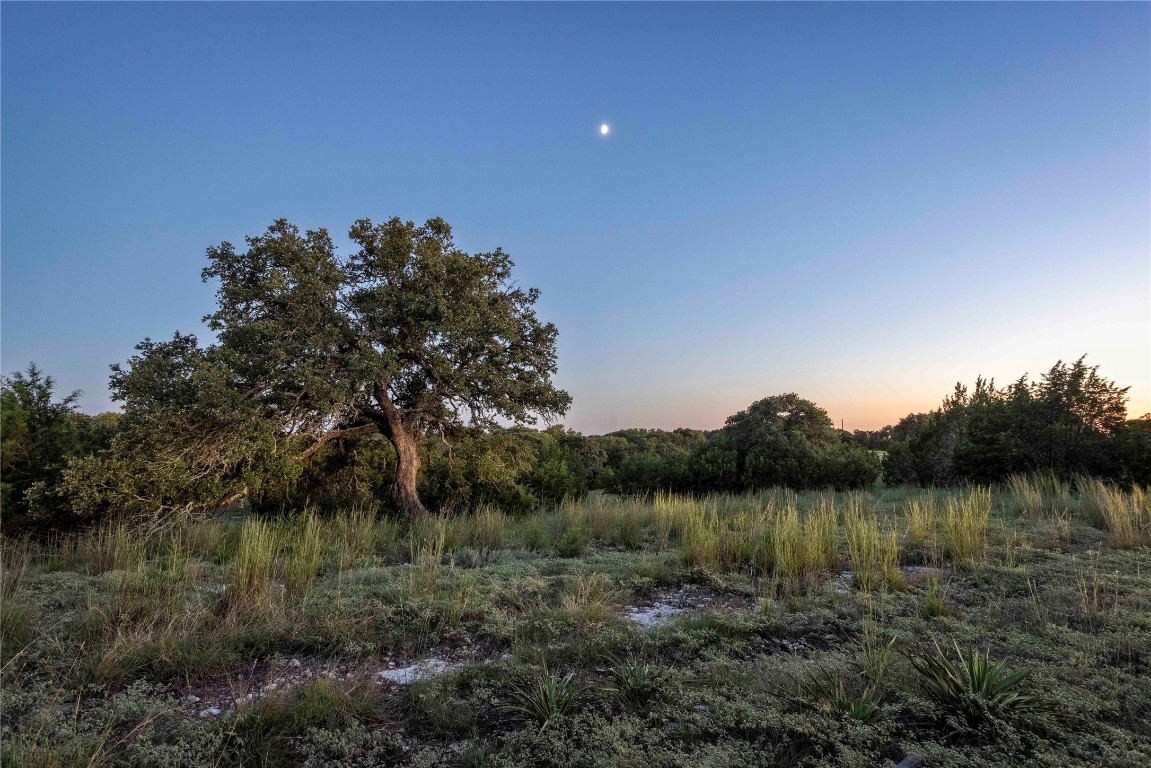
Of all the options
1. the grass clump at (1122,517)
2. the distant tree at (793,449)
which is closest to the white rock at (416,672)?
the grass clump at (1122,517)

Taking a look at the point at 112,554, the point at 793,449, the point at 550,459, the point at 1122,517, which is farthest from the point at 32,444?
the point at 793,449

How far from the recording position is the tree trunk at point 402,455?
1113 cm

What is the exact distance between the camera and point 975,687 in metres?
2.78

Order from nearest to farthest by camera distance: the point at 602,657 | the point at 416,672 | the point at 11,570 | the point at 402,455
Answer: the point at 416,672 < the point at 602,657 < the point at 11,570 < the point at 402,455

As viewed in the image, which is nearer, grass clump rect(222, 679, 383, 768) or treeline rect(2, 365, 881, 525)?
grass clump rect(222, 679, 383, 768)

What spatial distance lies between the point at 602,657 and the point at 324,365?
7744mm

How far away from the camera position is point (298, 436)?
9.89 metres

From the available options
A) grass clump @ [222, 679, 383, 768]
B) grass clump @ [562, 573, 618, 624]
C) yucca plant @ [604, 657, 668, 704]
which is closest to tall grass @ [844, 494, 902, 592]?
grass clump @ [562, 573, 618, 624]

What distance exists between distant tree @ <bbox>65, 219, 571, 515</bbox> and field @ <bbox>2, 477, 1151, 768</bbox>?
2.54 m

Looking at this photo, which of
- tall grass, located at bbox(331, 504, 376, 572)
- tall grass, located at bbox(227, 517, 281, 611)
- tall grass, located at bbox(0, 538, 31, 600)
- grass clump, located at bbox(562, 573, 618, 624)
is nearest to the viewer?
grass clump, located at bbox(562, 573, 618, 624)

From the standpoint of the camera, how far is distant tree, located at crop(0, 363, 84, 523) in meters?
8.80

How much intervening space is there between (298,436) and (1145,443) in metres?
18.3

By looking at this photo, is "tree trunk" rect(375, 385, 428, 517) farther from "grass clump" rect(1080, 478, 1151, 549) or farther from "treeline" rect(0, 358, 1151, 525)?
"grass clump" rect(1080, 478, 1151, 549)

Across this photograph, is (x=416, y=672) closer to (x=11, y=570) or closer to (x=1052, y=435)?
(x=11, y=570)
